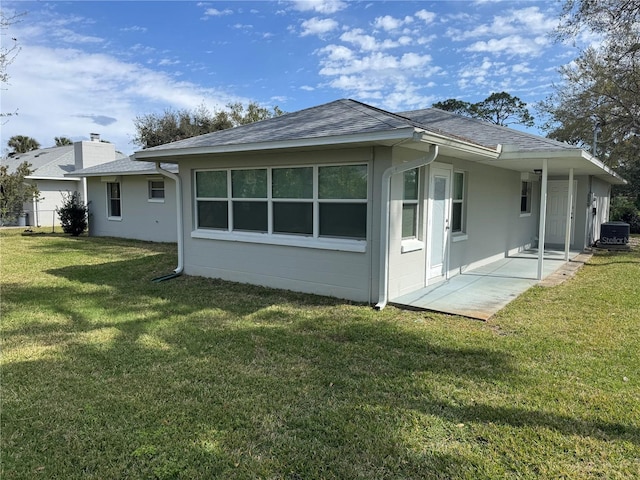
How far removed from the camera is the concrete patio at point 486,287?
6.64m

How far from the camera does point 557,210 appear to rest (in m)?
14.6

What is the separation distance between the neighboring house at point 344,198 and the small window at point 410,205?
0.02 m

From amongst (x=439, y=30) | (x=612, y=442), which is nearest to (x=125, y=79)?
(x=439, y=30)

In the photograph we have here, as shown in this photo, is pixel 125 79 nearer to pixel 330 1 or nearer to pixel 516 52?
pixel 330 1

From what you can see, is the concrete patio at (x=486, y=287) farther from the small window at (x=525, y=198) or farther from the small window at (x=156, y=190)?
the small window at (x=156, y=190)

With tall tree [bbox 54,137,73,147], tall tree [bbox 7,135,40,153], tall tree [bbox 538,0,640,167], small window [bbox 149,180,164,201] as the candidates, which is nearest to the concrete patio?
tall tree [bbox 538,0,640,167]

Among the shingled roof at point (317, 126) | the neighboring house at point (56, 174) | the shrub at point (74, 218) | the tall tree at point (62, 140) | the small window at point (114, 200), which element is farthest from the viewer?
the tall tree at point (62, 140)

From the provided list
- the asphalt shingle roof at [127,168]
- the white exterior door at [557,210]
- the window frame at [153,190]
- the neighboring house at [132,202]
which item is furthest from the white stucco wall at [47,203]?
the white exterior door at [557,210]

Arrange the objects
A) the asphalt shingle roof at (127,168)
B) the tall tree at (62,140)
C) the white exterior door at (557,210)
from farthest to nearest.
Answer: the tall tree at (62,140) < the asphalt shingle roof at (127,168) < the white exterior door at (557,210)

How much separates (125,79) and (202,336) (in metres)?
15.3

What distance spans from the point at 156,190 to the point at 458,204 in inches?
465

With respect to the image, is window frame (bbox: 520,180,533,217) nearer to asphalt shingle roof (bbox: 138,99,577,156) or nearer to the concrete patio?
the concrete patio

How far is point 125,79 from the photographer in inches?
672

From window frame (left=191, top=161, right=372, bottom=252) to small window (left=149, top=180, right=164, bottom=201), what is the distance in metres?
7.95
